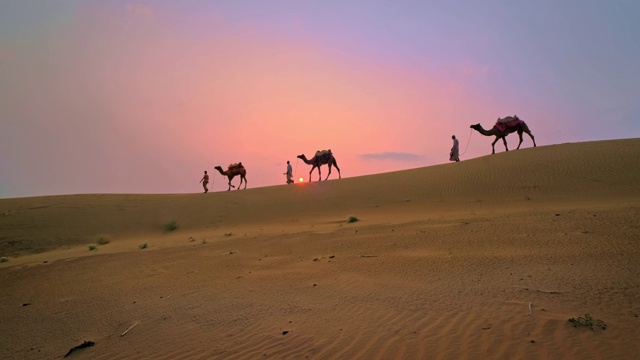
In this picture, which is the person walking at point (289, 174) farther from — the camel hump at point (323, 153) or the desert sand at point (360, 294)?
the desert sand at point (360, 294)

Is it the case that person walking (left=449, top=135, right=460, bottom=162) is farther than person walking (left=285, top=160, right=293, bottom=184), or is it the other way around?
person walking (left=285, top=160, right=293, bottom=184)

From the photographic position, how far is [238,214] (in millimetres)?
23109

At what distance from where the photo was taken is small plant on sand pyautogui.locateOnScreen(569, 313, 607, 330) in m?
4.68

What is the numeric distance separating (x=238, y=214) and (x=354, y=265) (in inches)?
601

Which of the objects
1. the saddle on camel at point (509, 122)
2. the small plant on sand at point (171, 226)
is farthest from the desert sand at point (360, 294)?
the saddle on camel at point (509, 122)

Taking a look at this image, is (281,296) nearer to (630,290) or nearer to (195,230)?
(630,290)

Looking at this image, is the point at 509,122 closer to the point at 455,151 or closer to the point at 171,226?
the point at 455,151

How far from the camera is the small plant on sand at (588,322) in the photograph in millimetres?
4680

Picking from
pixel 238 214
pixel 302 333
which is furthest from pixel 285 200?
pixel 302 333

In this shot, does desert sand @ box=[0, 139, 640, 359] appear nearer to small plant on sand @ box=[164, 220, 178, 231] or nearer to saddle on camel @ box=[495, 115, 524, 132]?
small plant on sand @ box=[164, 220, 178, 231]

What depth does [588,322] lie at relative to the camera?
188 inches

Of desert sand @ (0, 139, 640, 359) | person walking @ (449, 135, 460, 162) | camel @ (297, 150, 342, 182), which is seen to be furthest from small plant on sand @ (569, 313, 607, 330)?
camel @ (297, 150, 342, 182)

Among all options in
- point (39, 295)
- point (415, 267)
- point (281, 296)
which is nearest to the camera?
point (281, 296)

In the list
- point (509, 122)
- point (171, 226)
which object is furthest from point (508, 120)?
point (171, 226)
